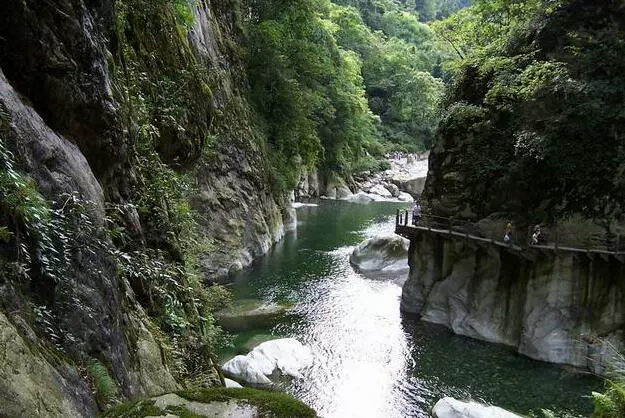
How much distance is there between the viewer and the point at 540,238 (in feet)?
56.3

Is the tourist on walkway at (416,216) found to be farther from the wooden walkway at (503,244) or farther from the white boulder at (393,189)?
the white boulder at (393,189)

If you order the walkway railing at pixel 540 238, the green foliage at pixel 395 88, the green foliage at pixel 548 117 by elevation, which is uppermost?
the green foliage at pixel 395 88

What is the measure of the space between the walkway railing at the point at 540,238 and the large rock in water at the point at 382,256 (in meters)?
6.98

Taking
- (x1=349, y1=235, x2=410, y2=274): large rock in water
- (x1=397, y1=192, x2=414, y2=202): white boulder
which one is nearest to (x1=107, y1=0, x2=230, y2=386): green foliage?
(x1=349, y1=235, x2=410, y2=274): large rock in water

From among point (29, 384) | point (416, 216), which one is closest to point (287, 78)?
point (416, 216)

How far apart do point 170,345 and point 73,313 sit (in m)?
3.39

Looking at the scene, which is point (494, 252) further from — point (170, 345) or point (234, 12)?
point (234, 12)

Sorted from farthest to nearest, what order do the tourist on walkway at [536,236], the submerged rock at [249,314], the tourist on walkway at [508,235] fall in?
the submerged rock at [249,314], the tourist on walkway at [508,235], the tourist on walkway at [536,236]

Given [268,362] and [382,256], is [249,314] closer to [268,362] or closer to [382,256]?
[268,362]

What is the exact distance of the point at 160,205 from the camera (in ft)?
34.1

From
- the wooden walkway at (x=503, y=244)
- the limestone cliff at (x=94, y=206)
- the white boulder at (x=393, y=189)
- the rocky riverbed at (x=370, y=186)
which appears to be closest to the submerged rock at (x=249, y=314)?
the wooden walkway at (x=503, y=244)

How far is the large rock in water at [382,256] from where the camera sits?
27.7 m

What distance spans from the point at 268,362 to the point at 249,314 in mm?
5265

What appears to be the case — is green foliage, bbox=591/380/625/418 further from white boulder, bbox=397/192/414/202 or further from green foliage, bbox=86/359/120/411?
white boulder, bbox=397/192/414/202
